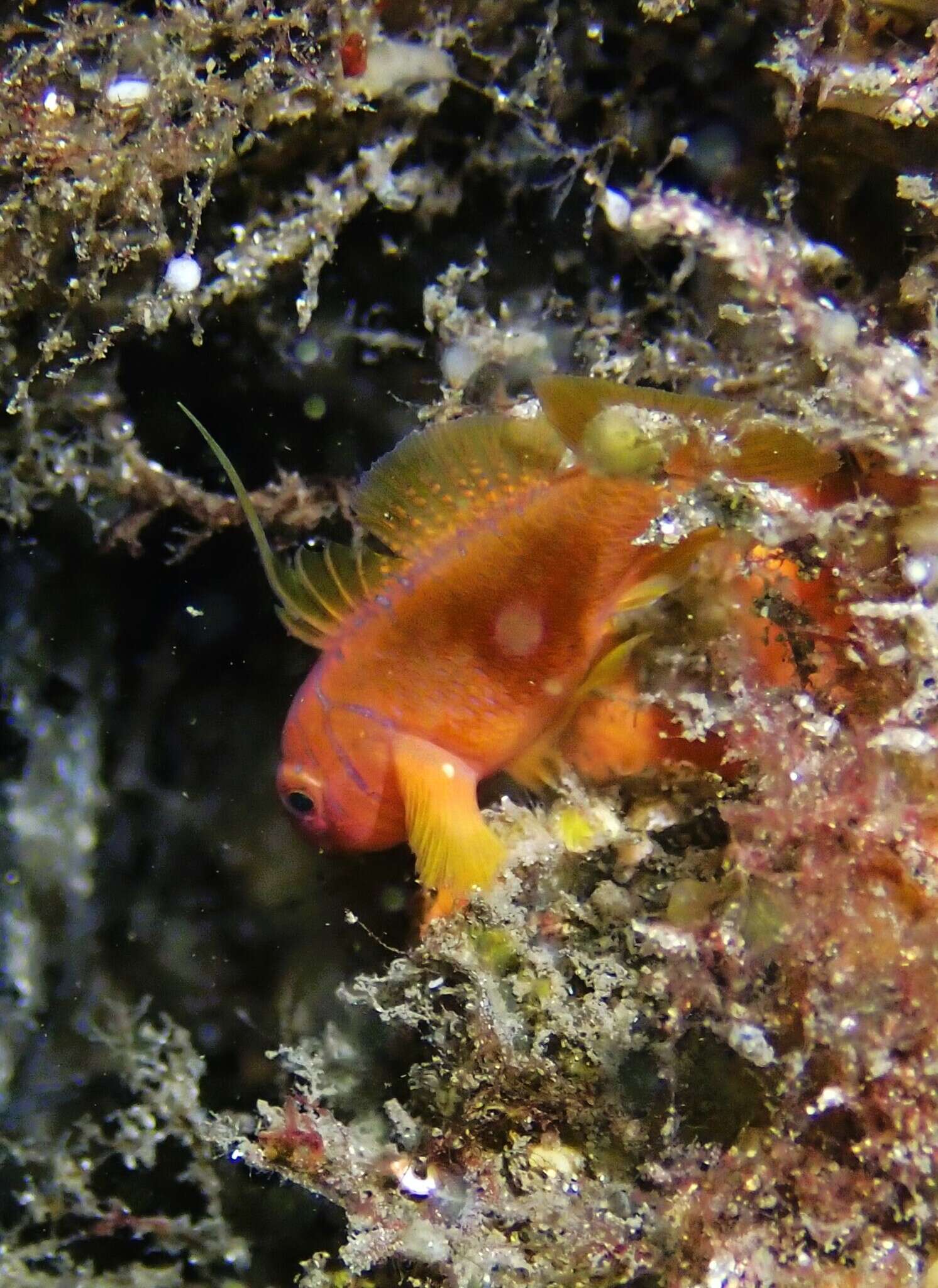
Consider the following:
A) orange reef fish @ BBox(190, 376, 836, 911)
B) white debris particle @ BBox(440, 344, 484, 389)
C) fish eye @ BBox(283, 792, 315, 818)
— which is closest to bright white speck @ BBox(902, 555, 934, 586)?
orange reef fish @ BBox(190, 376, 836, 911)

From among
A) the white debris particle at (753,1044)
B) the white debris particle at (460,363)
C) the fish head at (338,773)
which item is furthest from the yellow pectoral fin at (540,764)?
the white debris particle at (460,363)

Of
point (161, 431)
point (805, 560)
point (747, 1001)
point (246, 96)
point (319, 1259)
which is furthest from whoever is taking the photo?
point (161, 431)

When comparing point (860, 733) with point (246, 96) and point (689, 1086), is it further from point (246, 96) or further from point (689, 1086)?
point (246, 96)

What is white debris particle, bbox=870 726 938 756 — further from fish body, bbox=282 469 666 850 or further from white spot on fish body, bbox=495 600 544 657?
white spot on fish body, bbox=495 600 544 657

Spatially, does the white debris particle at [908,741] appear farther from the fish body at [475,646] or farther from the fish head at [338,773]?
the fish head at [338,773]

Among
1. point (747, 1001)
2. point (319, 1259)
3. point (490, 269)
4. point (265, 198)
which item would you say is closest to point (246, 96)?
point (265, 198)
